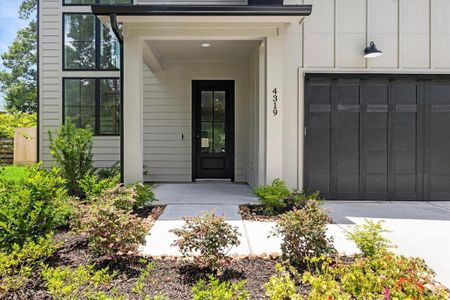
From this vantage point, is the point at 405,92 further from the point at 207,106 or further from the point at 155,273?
the point at 155,273

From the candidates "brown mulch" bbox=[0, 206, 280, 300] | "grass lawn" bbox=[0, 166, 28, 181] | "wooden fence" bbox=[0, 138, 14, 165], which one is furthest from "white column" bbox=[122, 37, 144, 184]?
"wooden fence" bbox=[0, 138, 14, 165]

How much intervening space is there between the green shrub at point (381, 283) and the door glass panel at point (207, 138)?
5927 mm

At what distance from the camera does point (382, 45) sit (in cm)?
596

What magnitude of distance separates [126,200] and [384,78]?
4.90 m

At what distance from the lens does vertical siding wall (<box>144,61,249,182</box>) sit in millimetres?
7926

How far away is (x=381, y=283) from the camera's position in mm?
2021

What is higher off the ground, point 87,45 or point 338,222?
point 87,45

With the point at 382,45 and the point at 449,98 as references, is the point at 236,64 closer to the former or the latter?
the point at 382,45

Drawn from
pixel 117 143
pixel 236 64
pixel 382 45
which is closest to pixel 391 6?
pixel 382 45

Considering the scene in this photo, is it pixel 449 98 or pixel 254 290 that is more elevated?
pixel 449 98

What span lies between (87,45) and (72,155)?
3.44m

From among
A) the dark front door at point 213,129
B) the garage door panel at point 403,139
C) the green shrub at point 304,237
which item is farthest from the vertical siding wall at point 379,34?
the green shrub at point 304,237

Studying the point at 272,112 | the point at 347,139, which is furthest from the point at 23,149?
the point at 347,139

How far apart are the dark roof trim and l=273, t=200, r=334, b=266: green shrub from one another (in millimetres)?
3409
